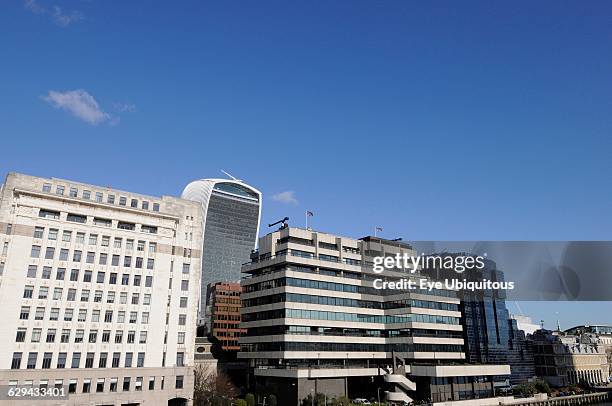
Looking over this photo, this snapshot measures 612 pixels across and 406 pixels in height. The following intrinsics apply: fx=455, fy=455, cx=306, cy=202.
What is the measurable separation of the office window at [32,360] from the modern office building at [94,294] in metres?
0.16

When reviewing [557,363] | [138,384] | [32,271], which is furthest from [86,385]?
[557,363]

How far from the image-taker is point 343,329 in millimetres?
108750

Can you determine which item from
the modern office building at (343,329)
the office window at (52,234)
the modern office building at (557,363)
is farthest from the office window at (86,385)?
the modern office building at (557,363)

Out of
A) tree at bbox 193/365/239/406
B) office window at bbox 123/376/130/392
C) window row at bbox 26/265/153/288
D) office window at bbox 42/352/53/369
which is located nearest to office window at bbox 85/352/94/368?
office window at bbox 42/352/53/369

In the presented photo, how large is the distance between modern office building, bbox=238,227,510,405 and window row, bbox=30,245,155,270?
102 feet

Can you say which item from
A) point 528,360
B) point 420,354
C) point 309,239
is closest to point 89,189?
point 309,239

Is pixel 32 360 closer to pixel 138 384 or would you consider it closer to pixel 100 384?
pixel 100 384

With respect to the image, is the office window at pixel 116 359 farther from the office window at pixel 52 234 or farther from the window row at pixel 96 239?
the office window at pixel 52 234

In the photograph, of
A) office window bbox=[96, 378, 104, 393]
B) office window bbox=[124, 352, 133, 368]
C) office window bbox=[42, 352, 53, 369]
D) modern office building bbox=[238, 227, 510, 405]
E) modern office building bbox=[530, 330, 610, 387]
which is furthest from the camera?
modern office building bbox=[530, 330, 610, 387]

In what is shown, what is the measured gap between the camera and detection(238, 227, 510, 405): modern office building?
330ft

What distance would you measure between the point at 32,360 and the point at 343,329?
Result: 209ft

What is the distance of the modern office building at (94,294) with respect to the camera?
76750 mm

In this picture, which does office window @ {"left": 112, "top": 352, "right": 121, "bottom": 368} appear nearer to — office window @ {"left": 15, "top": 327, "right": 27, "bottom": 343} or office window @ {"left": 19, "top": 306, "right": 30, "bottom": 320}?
office window @ {"left": 15, "top": 327, "right": 27, "bottom": 343}

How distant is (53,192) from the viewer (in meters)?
84.1
